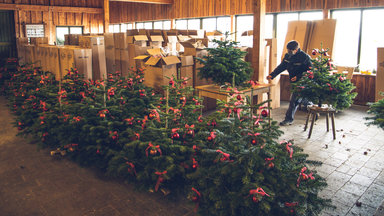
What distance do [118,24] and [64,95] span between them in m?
13.6

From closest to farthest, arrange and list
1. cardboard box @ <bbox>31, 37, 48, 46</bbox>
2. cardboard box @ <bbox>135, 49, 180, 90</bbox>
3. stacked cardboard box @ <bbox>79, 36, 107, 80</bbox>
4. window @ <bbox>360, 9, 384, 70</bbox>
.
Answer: cardboard box @ <bbox>135, 49, 180, 90</bbox>
stacked cardboard box @ <bbox>79, 36, 107, 80</bbox>
window @ <bbox>360, 9, 384, 70</bbox>
cardboard box @ <bbox>31, 37, 48, 46</bbox>

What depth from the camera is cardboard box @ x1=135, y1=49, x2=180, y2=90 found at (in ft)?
18.4

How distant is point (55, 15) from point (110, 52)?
868 centimetres

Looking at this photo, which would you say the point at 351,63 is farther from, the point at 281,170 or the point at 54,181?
the point at 54,181

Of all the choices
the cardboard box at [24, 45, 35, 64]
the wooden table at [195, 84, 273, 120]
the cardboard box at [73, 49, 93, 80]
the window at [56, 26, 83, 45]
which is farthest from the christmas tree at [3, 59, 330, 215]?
the window at [56, 26, 83, 45]

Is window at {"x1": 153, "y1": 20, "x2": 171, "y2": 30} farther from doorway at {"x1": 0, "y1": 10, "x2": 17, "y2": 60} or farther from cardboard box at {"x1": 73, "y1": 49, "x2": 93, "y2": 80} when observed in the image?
cardboard box at {"x1": 73, "y1": 49, "x2": 93, "y2": 80}

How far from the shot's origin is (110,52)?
7.50 m

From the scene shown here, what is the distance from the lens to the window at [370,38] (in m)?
7.67

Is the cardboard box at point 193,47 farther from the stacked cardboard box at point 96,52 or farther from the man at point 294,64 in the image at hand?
the stacked cardboard box at point 96,52

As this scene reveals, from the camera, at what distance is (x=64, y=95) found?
4.72 meters

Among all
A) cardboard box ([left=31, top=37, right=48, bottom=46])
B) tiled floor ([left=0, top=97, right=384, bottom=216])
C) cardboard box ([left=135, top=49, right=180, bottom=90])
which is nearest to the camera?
tiled floor ([left=0, top=97, right=384, bottom=216])

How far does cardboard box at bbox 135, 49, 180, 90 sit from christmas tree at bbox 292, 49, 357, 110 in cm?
220

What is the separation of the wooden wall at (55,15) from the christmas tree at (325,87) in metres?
11.7

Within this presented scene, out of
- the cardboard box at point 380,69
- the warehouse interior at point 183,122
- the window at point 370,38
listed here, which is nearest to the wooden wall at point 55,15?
the warehouse interior at point 183,122
